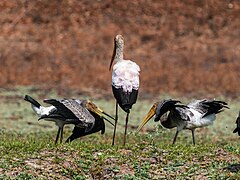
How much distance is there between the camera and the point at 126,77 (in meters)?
10.8

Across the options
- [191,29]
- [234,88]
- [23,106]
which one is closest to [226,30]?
[191,29]

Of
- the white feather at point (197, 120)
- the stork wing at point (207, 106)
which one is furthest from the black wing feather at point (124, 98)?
the stork wing at point (207, 106)

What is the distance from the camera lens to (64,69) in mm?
26859

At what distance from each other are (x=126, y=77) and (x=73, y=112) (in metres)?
0.93

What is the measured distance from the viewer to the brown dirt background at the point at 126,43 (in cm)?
2581

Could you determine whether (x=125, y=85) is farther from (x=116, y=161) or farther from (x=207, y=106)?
(x=207, y=106)

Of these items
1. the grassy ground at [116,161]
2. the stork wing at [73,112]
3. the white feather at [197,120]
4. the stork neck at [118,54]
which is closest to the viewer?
the grassy ground at [116,161]

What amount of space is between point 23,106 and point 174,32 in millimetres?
10744

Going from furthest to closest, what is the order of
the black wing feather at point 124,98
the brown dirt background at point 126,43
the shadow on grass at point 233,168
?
the brown dirt background at point 126,43
the black wing feather at point 124,98
the shadow on grass at point 233,168

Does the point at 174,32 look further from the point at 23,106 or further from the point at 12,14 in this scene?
the point at 23,106

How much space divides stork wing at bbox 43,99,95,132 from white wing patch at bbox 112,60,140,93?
0.65 m

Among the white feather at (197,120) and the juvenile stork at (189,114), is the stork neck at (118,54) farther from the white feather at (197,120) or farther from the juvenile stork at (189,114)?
the white feather at (197,120)

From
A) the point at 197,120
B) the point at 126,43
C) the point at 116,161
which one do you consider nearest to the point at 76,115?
the point at 116,161

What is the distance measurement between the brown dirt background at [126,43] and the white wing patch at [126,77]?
539 inches
